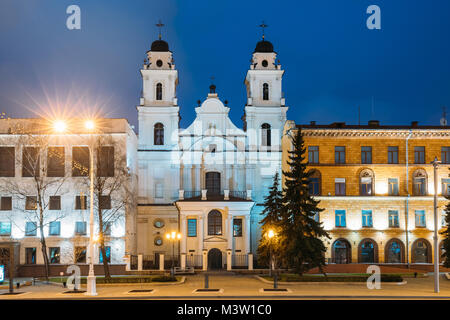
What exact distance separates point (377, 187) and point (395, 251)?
6.52m

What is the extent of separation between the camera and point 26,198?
174ft

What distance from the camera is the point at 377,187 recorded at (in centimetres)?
5488

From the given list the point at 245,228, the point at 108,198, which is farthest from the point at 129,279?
the point at 245,228

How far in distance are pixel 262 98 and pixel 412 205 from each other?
20156mm

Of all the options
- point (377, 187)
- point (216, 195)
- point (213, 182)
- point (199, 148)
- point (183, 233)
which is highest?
point (199, 148)

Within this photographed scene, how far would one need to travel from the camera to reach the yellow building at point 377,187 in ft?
176

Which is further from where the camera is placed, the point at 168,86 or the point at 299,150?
the point at 168,86

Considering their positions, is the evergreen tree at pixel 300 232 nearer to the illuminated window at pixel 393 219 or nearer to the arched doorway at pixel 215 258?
the arched doorway at pixel 215 258

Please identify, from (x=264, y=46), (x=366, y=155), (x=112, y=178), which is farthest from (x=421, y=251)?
(x=112, y=178)

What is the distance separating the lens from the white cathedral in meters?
60.2

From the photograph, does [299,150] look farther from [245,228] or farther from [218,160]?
[218,160]

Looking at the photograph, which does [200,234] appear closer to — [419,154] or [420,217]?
[420,217]

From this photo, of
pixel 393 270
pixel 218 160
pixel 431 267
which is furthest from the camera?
pixel 218 160

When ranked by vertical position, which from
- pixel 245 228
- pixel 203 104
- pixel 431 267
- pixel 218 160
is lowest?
pixel 431 267
